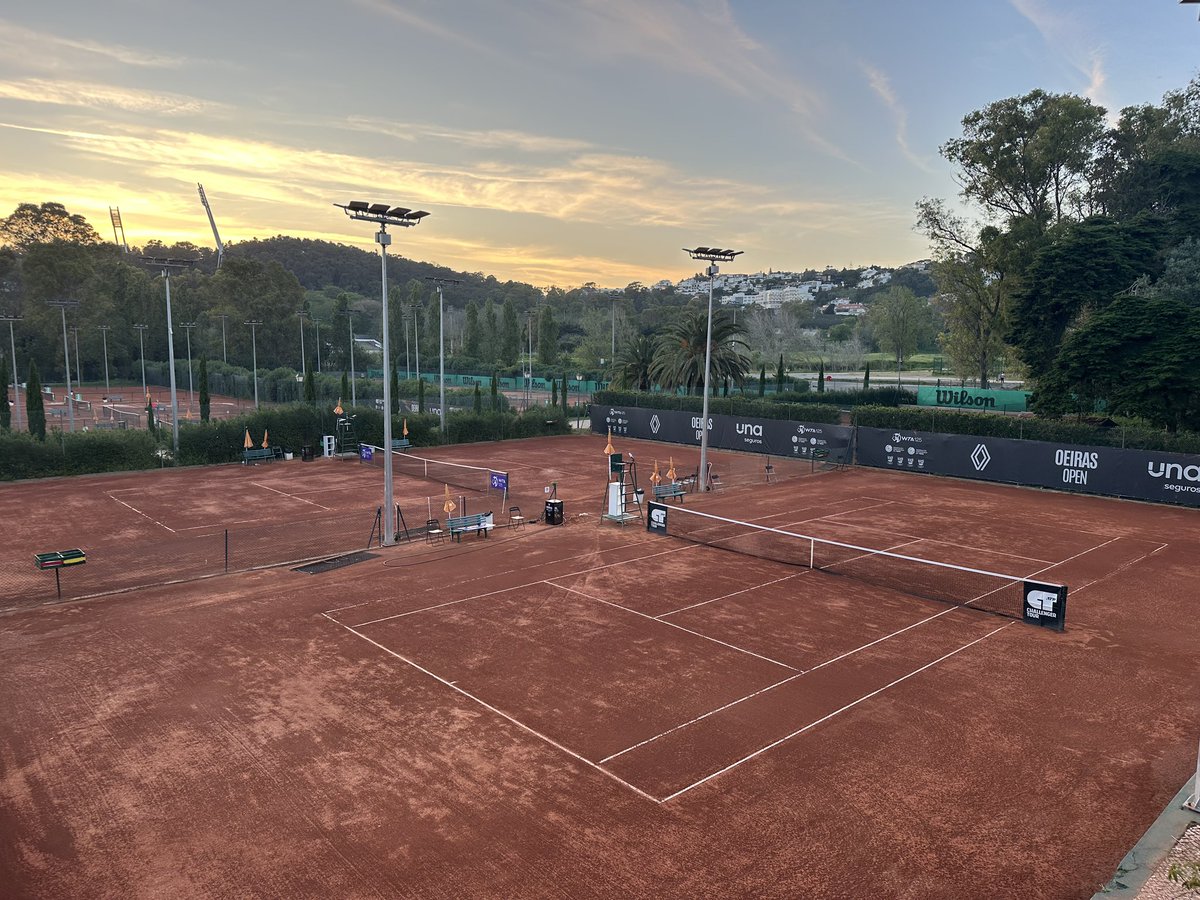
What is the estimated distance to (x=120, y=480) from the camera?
38219 millimetres

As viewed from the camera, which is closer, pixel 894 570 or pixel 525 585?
pixel 525 585

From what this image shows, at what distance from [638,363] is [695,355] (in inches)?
312

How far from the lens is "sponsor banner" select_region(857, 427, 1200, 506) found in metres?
33.2

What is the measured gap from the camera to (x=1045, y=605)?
17.7 m

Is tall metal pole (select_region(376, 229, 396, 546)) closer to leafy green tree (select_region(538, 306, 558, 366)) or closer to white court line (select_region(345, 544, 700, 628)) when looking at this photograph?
white court line (select_region(345, 544, 700, 628))

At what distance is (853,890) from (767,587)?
39.6ft

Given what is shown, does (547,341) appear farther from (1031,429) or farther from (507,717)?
(507,717)

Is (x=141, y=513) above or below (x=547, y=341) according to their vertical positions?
below

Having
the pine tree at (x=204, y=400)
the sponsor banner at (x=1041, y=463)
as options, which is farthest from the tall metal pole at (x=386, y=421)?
the pine tree at (x=204, y=400)

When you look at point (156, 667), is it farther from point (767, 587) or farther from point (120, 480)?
point (120, 480)

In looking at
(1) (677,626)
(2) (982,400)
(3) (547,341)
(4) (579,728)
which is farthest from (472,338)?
(4) (579,728)

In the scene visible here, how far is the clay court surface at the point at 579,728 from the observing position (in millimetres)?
9344

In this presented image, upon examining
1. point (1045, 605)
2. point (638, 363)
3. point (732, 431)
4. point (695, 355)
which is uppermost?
point (695, 355)

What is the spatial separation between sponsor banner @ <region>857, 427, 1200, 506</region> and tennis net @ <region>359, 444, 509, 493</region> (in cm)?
2165
